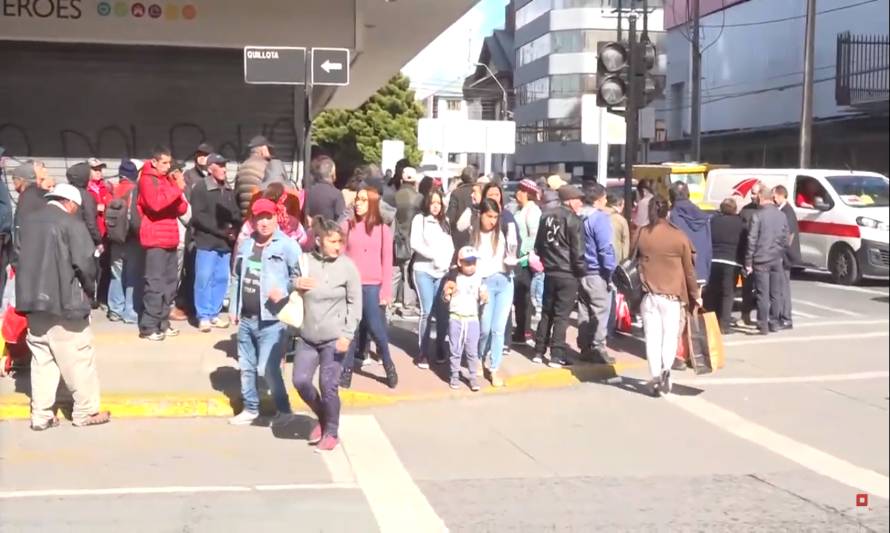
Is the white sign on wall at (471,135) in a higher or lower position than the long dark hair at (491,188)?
higher

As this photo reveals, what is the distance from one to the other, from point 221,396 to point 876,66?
23.9 ft

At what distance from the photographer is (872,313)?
1.99 m

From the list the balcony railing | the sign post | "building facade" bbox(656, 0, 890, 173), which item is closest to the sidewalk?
the sign post

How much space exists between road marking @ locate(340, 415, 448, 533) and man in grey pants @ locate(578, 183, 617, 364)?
2.89 metres

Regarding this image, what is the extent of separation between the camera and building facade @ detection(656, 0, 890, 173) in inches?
75.0

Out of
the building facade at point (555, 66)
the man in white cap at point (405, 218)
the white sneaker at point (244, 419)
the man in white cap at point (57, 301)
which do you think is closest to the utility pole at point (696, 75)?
the building facade at point (555, 66)

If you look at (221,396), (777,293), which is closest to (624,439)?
(221,396)

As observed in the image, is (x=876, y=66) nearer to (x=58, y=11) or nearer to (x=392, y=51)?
(x=58, y=11)

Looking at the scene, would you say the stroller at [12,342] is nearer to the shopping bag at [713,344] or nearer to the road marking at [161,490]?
the road marking at [161,490]

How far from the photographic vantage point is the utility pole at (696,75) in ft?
10.0

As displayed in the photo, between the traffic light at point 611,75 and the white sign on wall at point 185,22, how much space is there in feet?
15.9

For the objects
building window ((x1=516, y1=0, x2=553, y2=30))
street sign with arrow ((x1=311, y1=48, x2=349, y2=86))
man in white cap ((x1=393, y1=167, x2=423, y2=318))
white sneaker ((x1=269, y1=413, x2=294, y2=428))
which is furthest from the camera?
man in white cap ((x1=393, y1=167, x2=423, y2=318))

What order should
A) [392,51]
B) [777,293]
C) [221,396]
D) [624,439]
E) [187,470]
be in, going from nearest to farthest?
[187,470] < [624,439] < [221,396] < [777,293] < [392,51]

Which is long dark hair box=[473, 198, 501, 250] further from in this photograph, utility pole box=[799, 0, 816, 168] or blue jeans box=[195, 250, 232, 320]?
utility pole box=[799, 0, 816, 168]
